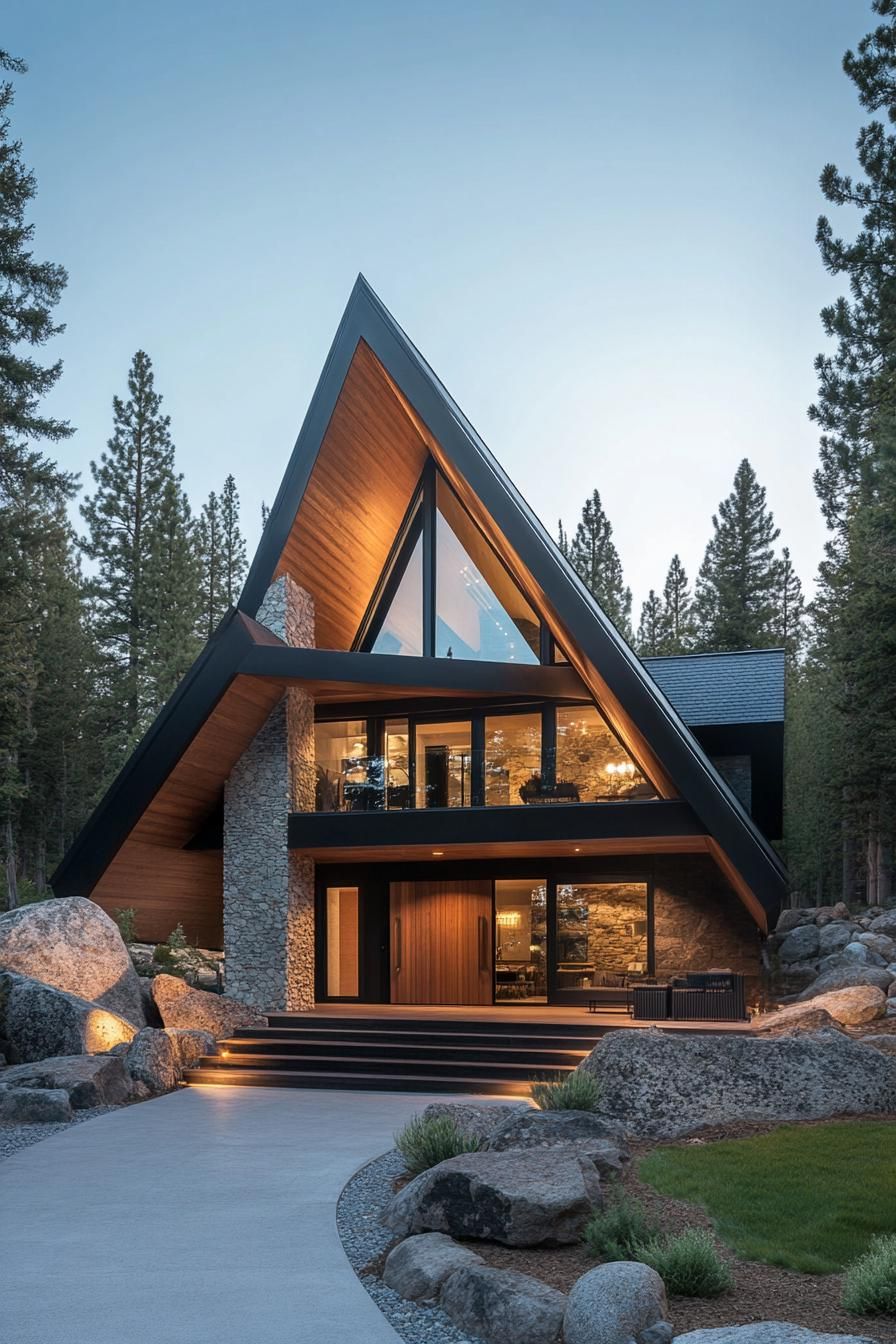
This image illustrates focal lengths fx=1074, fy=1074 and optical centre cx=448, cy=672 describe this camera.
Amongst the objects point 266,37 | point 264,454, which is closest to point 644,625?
point 266,37

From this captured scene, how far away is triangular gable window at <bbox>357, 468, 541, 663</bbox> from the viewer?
1784 cm

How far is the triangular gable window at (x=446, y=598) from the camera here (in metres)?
17.8

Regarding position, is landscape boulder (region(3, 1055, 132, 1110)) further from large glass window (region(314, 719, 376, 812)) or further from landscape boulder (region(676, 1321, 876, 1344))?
landscape boulder (region(676, 1321, 876, 1344))

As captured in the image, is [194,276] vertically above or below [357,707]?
above

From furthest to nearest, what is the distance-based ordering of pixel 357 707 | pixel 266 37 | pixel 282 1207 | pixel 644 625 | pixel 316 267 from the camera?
1. pixel 316 267
2. pixel 644 625
3. pixel 357 707
4. pixel 266 37
5. pixel 282 1207

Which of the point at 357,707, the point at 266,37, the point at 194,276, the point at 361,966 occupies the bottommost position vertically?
the point at 361,966

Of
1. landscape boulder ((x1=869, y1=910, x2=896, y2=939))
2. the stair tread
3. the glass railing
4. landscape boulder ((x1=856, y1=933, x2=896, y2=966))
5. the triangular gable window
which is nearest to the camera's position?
the stair tread

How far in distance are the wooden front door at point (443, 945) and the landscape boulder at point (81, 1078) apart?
7717 millimetres

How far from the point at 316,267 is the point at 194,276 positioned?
32652mm

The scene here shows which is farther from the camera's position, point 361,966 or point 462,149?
point 462,149

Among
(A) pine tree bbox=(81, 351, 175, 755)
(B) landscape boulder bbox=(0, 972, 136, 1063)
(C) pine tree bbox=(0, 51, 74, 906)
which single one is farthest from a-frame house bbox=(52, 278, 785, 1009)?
(A) pine tree bbox=(81, 351, 175, 755)

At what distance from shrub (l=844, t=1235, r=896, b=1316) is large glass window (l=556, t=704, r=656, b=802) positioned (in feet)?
37.0

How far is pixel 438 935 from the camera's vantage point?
18.8 metres

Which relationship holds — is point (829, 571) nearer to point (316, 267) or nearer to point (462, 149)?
point (462, 149)
